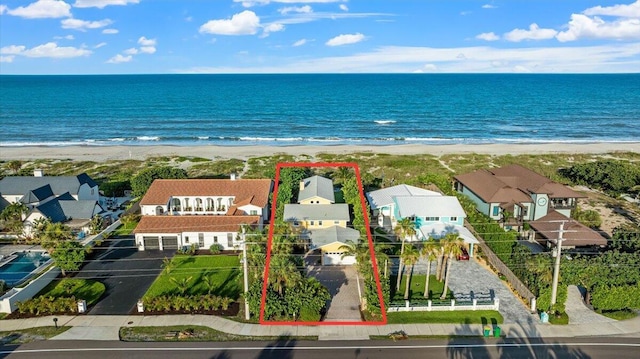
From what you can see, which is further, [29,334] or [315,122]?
[315,122]

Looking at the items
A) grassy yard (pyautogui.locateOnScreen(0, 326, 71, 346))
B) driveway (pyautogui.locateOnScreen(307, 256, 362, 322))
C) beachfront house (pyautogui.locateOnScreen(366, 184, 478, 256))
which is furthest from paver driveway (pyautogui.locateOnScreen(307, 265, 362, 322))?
grassy yard (pyautogui.locateOnScreen(0, 326, 71, 346))

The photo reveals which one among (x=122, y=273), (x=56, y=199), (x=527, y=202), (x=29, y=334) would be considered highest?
(x=56, y=199)

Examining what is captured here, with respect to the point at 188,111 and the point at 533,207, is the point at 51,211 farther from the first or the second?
the point at 188,111

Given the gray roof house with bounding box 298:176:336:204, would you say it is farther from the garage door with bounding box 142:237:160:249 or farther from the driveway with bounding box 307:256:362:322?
the garage door with bounding box 142:237:160:249

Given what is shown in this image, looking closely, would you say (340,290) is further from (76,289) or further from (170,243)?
(76,289)

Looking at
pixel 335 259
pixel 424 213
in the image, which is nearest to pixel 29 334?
pixel 335 259

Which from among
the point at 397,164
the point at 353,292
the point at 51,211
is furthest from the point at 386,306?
the point at 397,164
